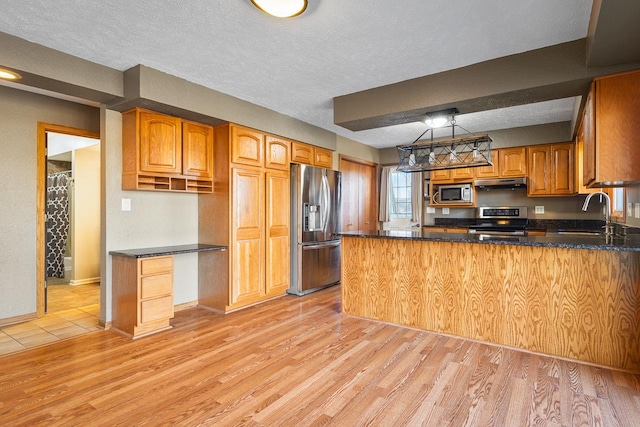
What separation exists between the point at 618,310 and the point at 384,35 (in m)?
2.64

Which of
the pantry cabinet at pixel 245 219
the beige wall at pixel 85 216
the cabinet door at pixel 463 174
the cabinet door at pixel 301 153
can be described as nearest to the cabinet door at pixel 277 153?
the pantry cabinet at pixel 245 219

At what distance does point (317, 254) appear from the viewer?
498cm

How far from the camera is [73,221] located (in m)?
5.39

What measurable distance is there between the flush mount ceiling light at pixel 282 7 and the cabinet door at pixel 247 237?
2.10 metres

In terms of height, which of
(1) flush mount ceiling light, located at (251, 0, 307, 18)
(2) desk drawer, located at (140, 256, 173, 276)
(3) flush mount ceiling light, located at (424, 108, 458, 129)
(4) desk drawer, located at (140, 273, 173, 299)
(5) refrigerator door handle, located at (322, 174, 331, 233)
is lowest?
(4) desk drawer, located at (140, 273, 173, 299)

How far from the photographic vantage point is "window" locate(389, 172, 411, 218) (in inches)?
263

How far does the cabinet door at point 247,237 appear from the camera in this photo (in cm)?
399

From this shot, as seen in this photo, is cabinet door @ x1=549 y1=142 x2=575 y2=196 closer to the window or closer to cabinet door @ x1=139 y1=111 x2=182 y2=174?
the window

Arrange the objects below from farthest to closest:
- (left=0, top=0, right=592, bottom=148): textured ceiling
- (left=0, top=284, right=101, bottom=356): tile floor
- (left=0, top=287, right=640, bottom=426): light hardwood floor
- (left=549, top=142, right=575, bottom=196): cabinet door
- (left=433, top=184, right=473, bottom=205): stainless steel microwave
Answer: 1. (left=433, top=184, right=473, bottom=205): stainless steel microwave
2. (left=549, top=142, right=575, bottom=196): cabinet door
3. (left=0, top=284, right=101, bottom=356): tile floor
4. (left=0, top=0, right=592, bottom=148): textured ceiling
5. (left=0, top=287, right=640, bottom=426): light hardwood floor

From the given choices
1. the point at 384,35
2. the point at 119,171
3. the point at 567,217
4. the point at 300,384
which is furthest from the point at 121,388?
the point at 567,217

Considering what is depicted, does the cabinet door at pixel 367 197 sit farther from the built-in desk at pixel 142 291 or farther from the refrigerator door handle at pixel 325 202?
the built-in desk at pixel 142 291

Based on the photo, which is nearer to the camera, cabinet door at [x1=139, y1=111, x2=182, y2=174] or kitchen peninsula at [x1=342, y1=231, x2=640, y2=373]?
kitchen peninsula at [x1=342, y1=231, x2=640, y2=373]

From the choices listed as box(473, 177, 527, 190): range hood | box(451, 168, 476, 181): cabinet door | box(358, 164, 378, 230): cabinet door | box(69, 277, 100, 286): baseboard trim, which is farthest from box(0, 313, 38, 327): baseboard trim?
box(473, 177, 527, 190): range hood

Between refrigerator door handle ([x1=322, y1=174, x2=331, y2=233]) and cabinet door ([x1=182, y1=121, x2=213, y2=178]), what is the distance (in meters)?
1.67
